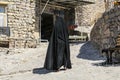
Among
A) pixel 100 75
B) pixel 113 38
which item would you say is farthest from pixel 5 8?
pixel 100 75

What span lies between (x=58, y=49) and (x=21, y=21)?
789cm

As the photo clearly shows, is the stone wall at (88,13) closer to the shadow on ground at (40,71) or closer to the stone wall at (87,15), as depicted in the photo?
the stone wall at (87,15)

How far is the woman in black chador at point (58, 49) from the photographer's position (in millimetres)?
9859

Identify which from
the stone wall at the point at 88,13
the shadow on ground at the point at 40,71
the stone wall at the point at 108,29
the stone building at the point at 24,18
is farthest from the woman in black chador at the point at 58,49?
the stone wall at the point at 88,13

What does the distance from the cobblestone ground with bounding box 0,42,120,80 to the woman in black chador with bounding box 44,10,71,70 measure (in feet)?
0.89

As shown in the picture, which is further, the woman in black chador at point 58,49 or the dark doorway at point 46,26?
the dark doorway at point 46,26

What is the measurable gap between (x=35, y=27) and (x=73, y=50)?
4943mm

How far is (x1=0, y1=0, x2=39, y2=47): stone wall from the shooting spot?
1697 cm

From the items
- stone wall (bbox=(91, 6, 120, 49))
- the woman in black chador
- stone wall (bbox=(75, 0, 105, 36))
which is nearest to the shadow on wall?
stone wall (bbox=(91, 6, 120, 49))

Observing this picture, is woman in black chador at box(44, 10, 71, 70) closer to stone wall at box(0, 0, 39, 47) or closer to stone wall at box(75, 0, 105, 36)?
stone wall at box(0, 0, 39, 47)

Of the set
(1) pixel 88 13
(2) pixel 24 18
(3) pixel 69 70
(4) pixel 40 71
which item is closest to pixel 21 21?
(2) pixel 24 18

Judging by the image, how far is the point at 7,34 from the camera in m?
16.7

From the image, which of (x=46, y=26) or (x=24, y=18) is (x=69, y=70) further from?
(x=46, y=26)

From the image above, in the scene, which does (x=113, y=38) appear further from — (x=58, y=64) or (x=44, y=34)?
(x=44, y=34)
